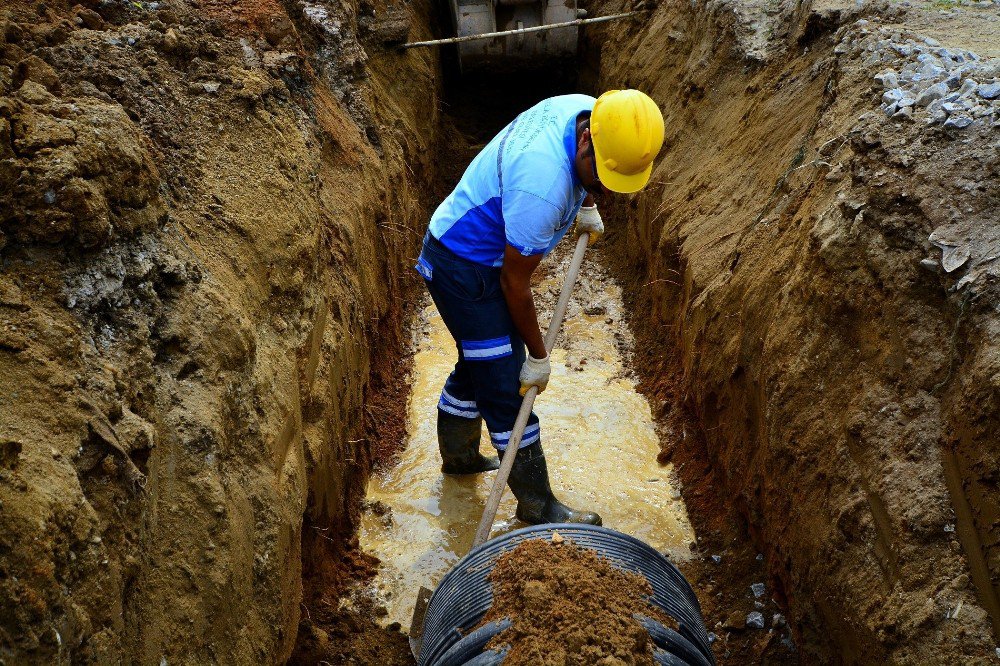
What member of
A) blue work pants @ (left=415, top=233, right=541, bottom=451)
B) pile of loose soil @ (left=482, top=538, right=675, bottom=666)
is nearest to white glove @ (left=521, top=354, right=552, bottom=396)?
blue work pants @ (left=415, top=233, right=541, bottom=451)

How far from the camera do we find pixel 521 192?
3.26 m

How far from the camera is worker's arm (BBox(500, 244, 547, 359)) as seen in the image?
11.1 feet

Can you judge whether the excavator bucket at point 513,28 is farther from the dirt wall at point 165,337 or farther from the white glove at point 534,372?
the white glove at point 534,372

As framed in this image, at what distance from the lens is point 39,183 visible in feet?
7.81

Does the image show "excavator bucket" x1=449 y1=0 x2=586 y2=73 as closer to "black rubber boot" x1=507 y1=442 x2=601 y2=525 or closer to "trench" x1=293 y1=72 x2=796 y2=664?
"trench" x1=293 y1=72 x2=796 y2=664

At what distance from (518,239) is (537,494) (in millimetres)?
1664

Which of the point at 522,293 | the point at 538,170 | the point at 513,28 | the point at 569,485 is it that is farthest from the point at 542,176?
the point at 513,28

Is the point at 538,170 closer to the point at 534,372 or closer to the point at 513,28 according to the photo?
the point at 534,372

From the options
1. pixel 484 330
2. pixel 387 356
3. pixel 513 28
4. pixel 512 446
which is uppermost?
pixel 513 28

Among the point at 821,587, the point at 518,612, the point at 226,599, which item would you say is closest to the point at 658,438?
the point at 821,587

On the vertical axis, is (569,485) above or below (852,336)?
below

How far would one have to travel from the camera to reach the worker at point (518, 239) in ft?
10.7

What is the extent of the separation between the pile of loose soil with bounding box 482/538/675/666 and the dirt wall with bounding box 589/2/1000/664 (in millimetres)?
955

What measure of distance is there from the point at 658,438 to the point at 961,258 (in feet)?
8.11
